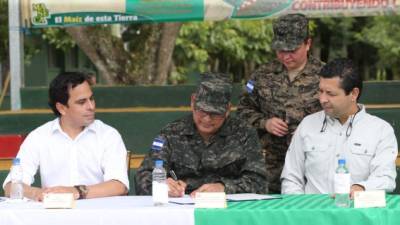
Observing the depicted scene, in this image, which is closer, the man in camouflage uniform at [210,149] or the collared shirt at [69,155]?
the man in camouflage uniform at [210,149]

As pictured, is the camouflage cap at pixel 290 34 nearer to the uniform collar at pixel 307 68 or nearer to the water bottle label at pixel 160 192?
the uniform collar at pixel 307 68

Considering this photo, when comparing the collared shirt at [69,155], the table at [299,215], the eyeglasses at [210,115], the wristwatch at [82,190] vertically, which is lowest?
the table at [299,215]

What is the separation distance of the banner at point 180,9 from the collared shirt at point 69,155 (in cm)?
250

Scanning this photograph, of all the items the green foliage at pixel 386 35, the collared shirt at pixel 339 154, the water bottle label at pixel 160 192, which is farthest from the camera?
the green foliage at pixel 386 35

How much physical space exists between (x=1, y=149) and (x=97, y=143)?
7.74 ft

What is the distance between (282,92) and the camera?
4.81 meters

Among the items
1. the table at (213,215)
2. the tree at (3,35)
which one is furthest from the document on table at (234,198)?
the tree at (3,35)

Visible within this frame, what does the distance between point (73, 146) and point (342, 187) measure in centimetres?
158

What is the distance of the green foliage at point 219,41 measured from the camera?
54.8ft

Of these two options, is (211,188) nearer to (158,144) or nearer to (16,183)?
(158,144)

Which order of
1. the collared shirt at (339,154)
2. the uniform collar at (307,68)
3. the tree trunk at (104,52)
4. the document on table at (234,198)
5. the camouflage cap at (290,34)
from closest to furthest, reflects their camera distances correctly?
the document on table at (234,198)
the collared shirt at (339,154)
the camouflage cap at (290,34)
the uniform collar at (307,68)
the tree trunk at (104,52)

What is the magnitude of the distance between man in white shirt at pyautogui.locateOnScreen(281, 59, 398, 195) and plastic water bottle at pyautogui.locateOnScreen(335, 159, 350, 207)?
0.36 m

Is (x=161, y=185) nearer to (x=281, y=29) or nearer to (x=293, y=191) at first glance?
(x=293, y=191)

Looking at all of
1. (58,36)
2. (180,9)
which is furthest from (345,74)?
(58,36)
